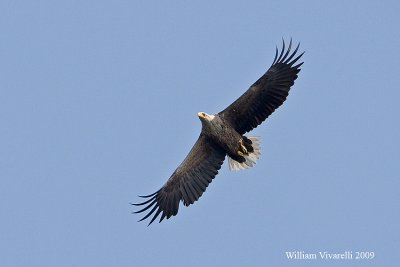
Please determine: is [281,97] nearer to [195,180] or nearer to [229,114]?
[229,114]

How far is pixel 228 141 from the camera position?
19047mm

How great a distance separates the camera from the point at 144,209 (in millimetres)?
19422

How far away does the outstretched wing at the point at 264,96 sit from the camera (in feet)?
61.8

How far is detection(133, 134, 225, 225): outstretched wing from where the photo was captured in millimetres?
19531

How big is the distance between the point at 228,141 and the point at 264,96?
3.82 ft

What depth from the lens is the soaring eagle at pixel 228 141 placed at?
18859mm

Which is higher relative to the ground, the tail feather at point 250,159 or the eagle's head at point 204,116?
the eagle's head at point 204,116

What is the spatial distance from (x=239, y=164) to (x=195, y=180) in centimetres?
100

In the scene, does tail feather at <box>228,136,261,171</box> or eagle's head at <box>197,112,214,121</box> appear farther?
tail feather at <box>228,136,261,171</box>

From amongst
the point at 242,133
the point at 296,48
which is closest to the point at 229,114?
the point at 242,133

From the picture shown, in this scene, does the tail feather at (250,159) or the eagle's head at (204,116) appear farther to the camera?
the tail feather at (250,159)

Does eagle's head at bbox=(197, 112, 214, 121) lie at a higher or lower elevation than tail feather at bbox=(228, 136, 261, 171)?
higher

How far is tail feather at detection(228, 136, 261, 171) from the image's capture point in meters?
19.5

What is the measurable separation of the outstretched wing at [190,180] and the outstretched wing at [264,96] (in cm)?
86
